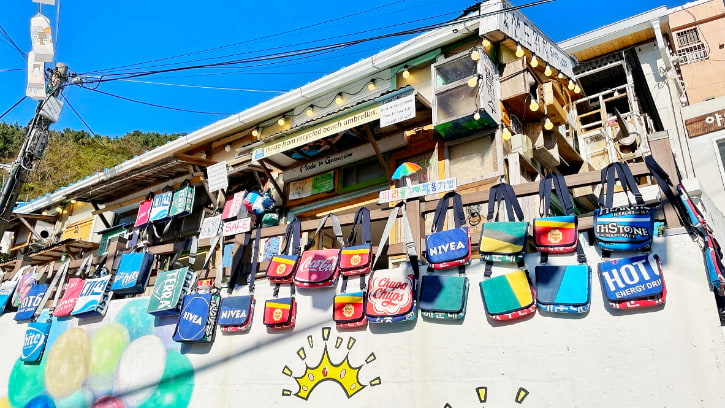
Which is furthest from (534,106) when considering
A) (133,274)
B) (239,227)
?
(133,274)

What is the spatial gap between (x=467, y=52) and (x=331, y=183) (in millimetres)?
3784

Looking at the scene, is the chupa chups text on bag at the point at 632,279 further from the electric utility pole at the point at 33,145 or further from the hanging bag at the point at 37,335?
the electric utility pole at the point at 33,145

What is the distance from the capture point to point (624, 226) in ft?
15.1

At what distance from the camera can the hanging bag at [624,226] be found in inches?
176

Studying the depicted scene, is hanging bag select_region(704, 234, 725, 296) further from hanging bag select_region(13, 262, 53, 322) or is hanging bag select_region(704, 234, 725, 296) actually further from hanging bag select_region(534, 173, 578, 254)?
hanging bag select_region(13, 262, 53, 322)

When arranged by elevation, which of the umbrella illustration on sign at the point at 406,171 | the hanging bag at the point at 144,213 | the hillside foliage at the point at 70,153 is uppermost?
the hillside foliage at the point at 70,153

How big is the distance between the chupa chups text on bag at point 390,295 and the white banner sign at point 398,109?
3.71m

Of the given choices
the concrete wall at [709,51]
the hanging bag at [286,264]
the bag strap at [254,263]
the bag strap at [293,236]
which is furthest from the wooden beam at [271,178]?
the concrete wall at [709,51]

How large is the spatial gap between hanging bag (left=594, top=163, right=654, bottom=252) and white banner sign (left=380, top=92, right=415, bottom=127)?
13.8 ft

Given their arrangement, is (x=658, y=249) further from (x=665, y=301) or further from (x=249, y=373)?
(x=249, y=373)


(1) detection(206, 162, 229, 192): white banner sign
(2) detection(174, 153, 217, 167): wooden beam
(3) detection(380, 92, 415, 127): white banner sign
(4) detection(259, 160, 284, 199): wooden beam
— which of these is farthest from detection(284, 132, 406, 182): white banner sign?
(2) detection(174, 153, 217, 167): wooden beam

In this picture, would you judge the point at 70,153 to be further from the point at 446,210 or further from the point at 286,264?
the point at 446,210

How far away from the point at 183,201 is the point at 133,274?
4259 millimetres

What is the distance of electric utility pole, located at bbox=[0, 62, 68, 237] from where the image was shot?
1008 cm
